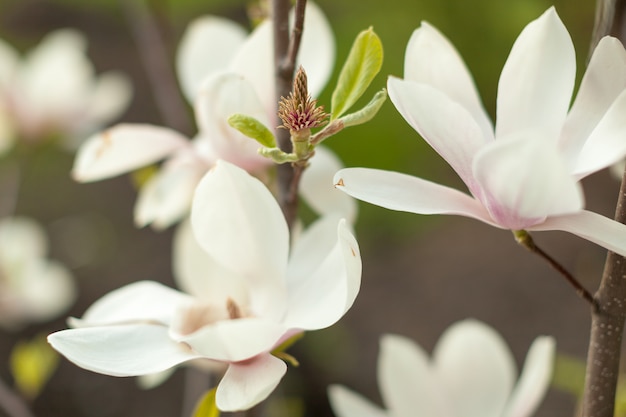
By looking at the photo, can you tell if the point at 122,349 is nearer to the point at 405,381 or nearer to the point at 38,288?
the point at 405,381

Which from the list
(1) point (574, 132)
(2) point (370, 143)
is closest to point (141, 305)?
(1) point (574, 132)

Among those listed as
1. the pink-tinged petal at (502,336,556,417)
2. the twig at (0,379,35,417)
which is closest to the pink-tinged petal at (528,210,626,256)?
the pink-tinged petal at (502,336,556,417)

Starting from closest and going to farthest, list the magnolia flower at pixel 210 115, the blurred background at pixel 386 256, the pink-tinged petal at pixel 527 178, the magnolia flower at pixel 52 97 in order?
1. the pink-tinged petal at pixel 527 178
2. the magnolia flower at pixel 210 115
3. the magnolia flower at pixel 52 97
4. the blurred background at pixel 386 256

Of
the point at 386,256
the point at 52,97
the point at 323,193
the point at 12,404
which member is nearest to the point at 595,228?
the point at 323,193

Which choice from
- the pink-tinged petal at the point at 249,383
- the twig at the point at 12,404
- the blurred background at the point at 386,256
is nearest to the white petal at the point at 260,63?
the pink-tinged petal at the point at 249,383

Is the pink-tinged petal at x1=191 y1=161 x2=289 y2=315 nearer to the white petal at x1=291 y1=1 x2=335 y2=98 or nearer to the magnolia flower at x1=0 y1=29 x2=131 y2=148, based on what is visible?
the white petal at x1=291 y1=1 x2=335 y2=98

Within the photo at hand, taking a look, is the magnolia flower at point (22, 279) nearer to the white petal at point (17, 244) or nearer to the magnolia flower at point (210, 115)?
the white petal at point (17, 244)

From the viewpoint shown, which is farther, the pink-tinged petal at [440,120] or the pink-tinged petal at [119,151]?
the pink-tinged petal at [119,151]

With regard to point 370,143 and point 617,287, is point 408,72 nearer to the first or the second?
point 617,287
